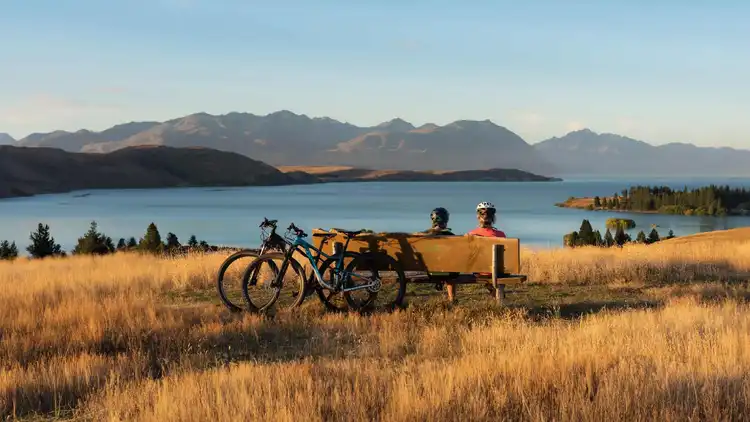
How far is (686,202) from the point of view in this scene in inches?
4444

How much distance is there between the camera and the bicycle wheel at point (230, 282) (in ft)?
28.0

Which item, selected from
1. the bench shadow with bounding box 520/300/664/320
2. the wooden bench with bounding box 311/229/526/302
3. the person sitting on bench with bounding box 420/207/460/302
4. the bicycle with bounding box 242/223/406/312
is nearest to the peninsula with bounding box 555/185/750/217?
the bench shadow with bounding box 520/300/664/320

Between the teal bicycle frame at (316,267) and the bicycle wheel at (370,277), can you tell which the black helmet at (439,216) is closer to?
the bicycle wheel at (370,277)

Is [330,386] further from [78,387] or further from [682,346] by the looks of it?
[682,346]

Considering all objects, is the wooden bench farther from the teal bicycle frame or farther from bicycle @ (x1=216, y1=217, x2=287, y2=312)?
bicycle @ (x1=216, y1=217, x2=287, y2=312)

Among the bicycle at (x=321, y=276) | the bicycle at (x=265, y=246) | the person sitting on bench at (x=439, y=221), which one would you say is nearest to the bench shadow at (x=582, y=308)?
the person sitting on bench at (x=439, y=221)

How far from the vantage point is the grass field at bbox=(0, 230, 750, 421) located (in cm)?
431

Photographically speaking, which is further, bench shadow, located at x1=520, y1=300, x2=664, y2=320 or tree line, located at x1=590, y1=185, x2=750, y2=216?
tree line, located at x1=590, y1=185, x2=750, y2=216

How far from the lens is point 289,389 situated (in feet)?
15.4

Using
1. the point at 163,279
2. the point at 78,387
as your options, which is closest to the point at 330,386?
the point at 78,387

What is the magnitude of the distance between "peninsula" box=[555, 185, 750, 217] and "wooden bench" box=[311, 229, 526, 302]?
108772 millimetres

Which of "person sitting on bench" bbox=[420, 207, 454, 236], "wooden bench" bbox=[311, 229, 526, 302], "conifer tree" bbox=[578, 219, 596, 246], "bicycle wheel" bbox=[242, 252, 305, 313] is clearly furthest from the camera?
"conifer tree" bbox=[578, 219, 596, 246]

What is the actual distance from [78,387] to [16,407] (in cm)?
50

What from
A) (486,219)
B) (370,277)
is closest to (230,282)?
(370,277)
